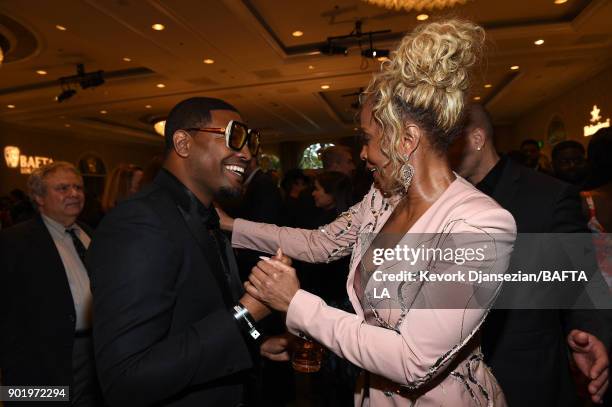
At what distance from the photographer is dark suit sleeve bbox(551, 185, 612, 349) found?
6.31 feet

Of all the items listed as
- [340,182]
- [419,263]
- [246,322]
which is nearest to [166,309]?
[246,322]

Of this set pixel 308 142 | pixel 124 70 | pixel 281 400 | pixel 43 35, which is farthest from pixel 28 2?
pixel 308 142

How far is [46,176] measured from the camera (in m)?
3.42

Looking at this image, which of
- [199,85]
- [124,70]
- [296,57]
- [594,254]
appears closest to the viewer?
[594,254]

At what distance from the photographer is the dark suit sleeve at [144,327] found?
1314 mm

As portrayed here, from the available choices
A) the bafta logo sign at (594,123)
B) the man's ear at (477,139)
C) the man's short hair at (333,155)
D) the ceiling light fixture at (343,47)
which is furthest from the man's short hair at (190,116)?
the bafta logo sign at (594,123)

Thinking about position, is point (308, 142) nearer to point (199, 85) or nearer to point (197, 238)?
point (199, 85)

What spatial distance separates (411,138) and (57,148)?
18.9 metres

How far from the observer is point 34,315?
280 centimetres

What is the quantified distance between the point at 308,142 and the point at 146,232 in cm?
2141

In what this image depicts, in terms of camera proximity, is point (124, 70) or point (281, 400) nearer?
point (281, 400)

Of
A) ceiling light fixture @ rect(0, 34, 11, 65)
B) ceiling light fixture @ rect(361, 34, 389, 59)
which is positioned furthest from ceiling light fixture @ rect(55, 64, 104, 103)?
ceiling light fixture @ rect(361, 34, 389, 59)

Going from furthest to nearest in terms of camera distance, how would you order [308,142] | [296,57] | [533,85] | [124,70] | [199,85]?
[308,142] < [533,85] < [199,85] < [124,70] < [296,57]

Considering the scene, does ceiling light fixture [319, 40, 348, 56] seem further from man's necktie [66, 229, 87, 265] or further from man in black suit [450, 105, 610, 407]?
man in black suit [450, 105, 610, 407]
